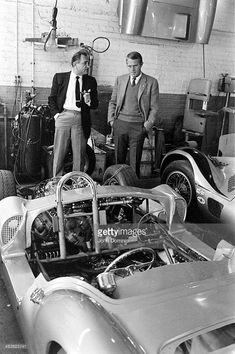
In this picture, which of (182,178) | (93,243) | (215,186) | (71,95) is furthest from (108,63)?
(93,243)

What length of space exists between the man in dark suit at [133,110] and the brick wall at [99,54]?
132 cm

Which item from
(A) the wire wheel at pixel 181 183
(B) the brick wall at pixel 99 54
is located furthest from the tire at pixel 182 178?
(B) the brick wall at pixel 99 54

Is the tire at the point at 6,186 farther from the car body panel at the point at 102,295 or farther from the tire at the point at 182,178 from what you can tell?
the tire at the point at 182,178

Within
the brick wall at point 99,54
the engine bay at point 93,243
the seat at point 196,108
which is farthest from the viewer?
the seat at point 196,108

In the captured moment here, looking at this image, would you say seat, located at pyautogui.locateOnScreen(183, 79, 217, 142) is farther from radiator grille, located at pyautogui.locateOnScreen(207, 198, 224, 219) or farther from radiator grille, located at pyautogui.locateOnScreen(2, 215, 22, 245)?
radiator grille, located at pyautogui.locateOnScreen(2, 215, 22, 245)

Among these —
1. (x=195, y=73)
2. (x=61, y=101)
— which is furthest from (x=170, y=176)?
(x=195, y=73)

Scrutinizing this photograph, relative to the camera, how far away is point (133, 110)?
16.7 feet

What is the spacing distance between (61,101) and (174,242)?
8.82 feet

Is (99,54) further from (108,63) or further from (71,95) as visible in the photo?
(71,95)

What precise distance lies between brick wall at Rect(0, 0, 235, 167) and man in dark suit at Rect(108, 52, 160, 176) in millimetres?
1321

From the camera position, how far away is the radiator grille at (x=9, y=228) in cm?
275

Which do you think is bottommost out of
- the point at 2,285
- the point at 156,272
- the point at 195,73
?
the point at 2,285

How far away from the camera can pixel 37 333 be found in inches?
76.8

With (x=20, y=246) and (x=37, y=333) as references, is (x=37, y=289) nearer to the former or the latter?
(x=37, y=333)
